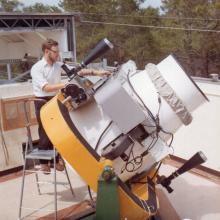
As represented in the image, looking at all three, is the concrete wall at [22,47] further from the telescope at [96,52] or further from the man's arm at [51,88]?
the telescope at [96,52]

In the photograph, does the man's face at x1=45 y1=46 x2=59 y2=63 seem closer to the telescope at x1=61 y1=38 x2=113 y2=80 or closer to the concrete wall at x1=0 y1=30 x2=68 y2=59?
the telescope at x1=61 y1=38 x2=113 y2=80

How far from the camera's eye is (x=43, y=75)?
2582 mm

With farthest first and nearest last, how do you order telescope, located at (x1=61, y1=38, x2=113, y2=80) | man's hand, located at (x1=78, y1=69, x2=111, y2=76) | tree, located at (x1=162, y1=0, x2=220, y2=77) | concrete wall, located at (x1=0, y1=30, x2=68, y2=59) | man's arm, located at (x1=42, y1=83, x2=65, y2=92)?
1. concrete wall, located at (x1=0, y1=30, x2=68, y2=59)
2. tree, located at (x1=162, y1=0, x2=220, y2=77)
3. man's arm, located at (x1=42, y1=83, x2=65, y2=92)
4. man's hand, located at (x1=78, y1=69, x2=111, y2=76)
5. telescope, located at (x1=61, y1=38, x2=113, y2=80)

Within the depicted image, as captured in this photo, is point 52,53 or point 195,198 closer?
point 52,53

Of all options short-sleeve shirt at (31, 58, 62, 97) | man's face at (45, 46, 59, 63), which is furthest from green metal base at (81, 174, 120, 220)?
man's face at (45, 46, 59, 63)

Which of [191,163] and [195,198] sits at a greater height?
[191,163]

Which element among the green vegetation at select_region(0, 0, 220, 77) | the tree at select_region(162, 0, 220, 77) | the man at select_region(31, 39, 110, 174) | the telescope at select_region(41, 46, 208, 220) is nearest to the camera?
the telescope at select_region(41, 46, 208, 220)

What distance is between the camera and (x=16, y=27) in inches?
487

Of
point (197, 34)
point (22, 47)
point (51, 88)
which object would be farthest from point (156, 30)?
point (51, 88)

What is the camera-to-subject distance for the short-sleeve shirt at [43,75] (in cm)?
256

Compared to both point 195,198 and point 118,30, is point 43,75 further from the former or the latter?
point 118,30

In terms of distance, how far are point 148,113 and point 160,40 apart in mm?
12524

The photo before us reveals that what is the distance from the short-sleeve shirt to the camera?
2.56 m

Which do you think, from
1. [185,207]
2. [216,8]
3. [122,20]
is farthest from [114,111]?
[122,20]
